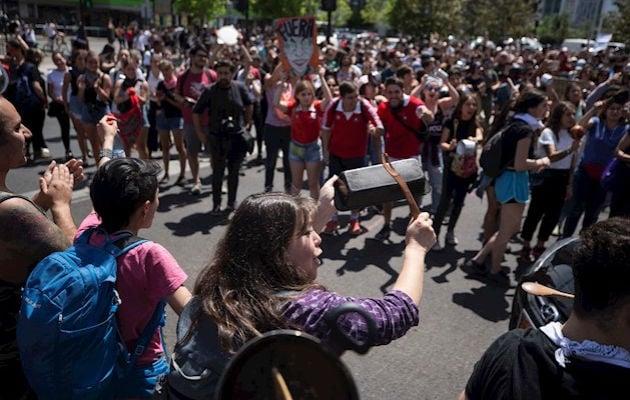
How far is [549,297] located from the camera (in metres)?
3.01

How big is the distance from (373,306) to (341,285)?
3437 mm

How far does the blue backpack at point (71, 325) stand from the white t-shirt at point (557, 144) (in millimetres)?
4575

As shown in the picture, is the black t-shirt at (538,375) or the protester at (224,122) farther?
the protester at (224,122)

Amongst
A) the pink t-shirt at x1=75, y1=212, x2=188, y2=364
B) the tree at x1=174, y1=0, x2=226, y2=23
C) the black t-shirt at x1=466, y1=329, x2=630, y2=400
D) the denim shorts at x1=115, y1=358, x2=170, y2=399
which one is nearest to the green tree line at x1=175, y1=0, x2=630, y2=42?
the tree at x1=174, y1=0, x2=226, y2=23

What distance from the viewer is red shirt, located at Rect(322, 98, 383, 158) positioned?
5.79 metres

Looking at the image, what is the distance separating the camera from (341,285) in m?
4.91

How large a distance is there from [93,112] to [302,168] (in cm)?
324

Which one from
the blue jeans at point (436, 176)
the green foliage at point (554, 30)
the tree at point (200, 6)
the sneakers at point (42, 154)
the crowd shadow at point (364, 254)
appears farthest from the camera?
the green foliage at point (554, 30)

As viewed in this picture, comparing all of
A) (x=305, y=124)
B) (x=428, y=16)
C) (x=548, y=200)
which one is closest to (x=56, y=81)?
(x=305, y=124)

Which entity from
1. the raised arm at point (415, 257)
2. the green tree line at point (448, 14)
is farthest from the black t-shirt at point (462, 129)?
the green tree line at point (448, 14)

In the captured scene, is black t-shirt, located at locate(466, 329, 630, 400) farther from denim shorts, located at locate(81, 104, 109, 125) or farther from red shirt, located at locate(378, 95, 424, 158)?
denim shorts, located at locate(81, 104, 109, 125)

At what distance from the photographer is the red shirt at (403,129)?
231 inches

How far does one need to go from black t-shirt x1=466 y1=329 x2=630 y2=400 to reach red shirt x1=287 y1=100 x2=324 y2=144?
15.9 ft

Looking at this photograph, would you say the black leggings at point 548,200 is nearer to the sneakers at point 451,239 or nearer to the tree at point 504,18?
the sneakers at point 451,239
